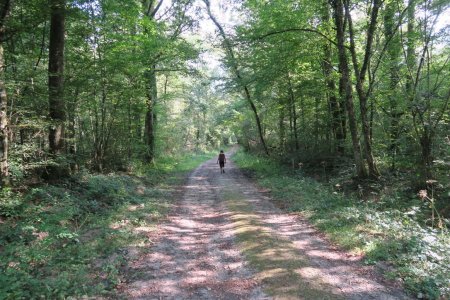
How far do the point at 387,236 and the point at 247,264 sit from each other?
312 centimetres

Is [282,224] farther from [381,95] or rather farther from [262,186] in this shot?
[381,95]

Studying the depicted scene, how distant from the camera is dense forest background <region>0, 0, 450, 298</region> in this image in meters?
8.96

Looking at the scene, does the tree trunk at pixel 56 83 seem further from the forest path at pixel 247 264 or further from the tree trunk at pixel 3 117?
the forest path at pixel 247 264

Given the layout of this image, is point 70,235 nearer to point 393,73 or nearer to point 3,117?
point 3,117

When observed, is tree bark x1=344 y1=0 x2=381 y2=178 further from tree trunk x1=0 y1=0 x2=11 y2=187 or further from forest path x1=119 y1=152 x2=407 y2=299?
tree trunk x1=0 y1=0 x2=11 y2=187

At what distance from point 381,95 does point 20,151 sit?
12.6 metres

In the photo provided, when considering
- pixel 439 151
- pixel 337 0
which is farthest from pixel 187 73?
pixel 439 151

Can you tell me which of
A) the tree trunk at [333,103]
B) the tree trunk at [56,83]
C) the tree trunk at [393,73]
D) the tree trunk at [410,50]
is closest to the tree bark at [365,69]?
the tree trunk at [393,73]

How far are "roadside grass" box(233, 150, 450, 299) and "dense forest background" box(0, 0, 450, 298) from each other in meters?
0.73

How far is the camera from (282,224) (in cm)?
854

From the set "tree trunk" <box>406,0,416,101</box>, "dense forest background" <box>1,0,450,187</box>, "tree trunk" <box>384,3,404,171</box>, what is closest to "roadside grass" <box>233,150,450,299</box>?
"dense forest background" <box>1,0,450,187</box>

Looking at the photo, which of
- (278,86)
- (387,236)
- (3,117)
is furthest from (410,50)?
(3,117)

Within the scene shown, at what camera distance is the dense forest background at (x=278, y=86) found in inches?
353

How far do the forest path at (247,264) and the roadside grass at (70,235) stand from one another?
57 cm
